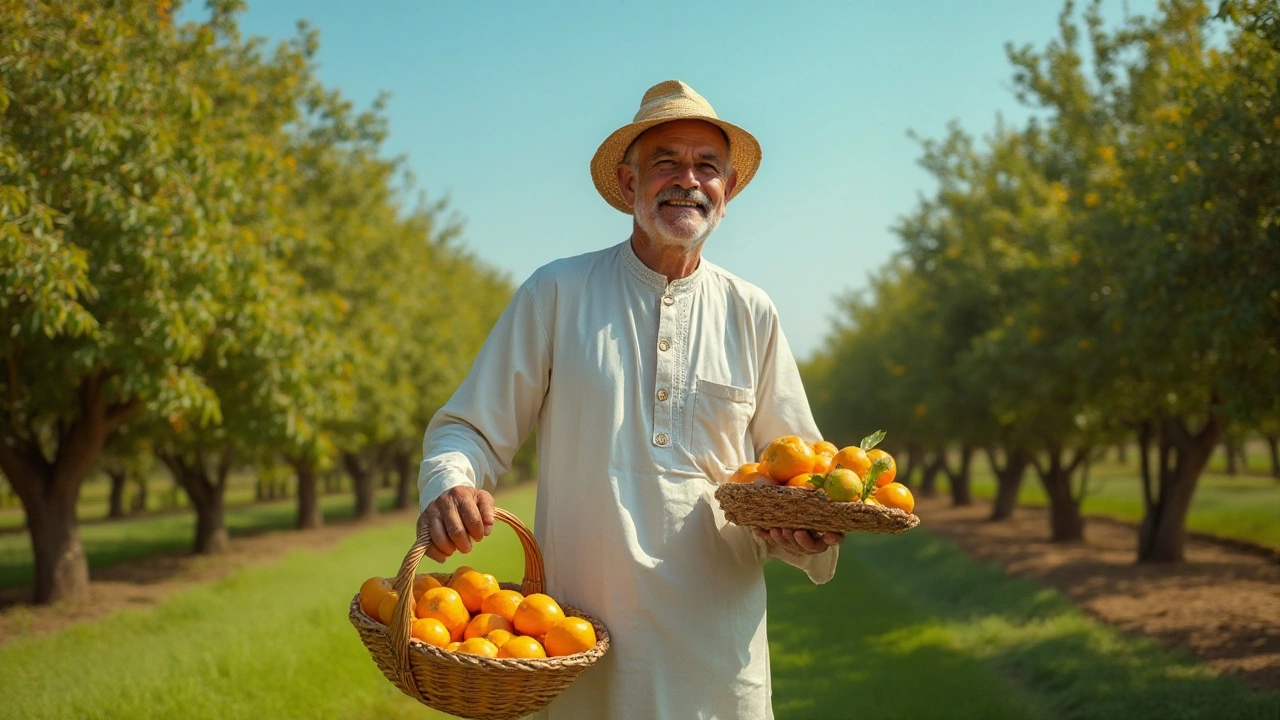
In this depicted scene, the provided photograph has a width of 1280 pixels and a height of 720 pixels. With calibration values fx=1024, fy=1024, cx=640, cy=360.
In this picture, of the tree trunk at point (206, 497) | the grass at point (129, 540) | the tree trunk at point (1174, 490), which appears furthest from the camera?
the tree trunk at point (206, 497)

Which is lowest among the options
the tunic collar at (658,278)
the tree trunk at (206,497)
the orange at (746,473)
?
the tree trunk at (206,497)

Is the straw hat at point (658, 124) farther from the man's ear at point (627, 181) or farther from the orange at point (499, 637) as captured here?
the orange at point (499, 637)

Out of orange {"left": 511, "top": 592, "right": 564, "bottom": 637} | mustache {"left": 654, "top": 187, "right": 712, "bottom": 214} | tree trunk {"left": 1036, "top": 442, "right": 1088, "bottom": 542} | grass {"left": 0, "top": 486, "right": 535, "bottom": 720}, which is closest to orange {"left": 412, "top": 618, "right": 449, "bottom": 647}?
orange {"left": 511, "top": 592, "right": 564, "bottom": 637}

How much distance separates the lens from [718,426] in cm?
361

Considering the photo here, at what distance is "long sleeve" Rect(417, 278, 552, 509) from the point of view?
3459mm

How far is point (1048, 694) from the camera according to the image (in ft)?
28.4

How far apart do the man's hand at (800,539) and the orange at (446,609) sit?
1.01 meters

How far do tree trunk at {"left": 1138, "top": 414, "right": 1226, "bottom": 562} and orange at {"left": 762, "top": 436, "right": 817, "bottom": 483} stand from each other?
12883mm

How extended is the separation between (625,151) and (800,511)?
5.28 feet

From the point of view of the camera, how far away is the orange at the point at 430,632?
304cm

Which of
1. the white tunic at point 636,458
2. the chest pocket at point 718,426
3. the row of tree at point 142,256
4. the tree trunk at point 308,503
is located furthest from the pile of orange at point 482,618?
the tree trunk at point 308,503

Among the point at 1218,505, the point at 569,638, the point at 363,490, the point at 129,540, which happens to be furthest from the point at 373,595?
the point at 363,490

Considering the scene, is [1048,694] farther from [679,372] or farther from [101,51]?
[101,51]

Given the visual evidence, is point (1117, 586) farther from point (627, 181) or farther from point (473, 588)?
point (473, 588)
